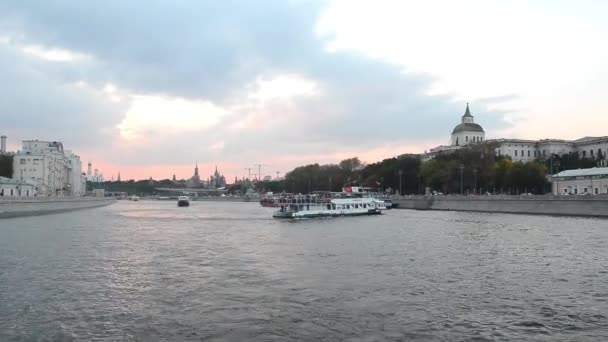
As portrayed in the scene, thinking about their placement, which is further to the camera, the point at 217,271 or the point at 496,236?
the point at 496,236

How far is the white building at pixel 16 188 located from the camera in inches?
4301

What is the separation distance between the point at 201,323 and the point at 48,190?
144 metres

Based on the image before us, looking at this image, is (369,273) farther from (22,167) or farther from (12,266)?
(22,167)

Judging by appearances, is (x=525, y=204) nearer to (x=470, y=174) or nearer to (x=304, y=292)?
(x=470, y=174)

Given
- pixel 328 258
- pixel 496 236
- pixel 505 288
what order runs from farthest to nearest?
pixel 496 236 → pixel 328 258 → pixel 505 288

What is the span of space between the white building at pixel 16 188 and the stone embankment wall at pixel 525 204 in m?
88.3

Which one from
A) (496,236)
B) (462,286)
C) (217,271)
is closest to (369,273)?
(462,286)

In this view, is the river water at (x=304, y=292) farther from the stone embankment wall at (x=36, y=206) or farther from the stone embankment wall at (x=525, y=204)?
the stone embankment wall at (x=36, y=206)

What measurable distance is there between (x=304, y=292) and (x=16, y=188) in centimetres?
11242

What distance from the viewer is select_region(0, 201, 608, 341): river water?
1672 cm

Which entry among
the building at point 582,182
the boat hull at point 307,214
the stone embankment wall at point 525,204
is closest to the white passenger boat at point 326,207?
the boat hull at point 307,214

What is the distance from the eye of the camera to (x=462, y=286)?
78.0 ft

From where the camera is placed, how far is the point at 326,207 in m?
88.8

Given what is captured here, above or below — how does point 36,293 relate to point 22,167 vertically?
below
